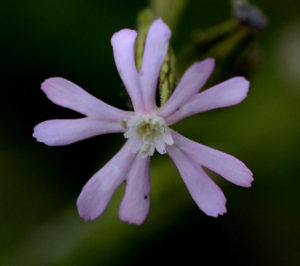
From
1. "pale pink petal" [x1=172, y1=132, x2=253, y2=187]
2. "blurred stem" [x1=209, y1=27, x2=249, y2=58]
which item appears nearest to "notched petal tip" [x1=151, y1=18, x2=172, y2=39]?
"pale pink petal" [x1=172, y1=132, x2=253, y2=187]

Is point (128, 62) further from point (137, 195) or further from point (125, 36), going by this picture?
point (137, 195)

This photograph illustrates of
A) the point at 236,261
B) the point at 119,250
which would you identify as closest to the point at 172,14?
the point at 119,250

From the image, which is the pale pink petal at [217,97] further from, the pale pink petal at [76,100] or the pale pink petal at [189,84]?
the pale pink petal at [76,100]

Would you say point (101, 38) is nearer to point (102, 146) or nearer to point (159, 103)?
point (102, 146)

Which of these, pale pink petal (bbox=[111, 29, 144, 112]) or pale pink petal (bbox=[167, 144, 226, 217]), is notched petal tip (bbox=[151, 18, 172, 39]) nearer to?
pale pink petal (bbox=[111, 29, 144, 112])

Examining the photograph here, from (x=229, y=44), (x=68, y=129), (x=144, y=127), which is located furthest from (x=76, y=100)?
(x=229, y=44)
